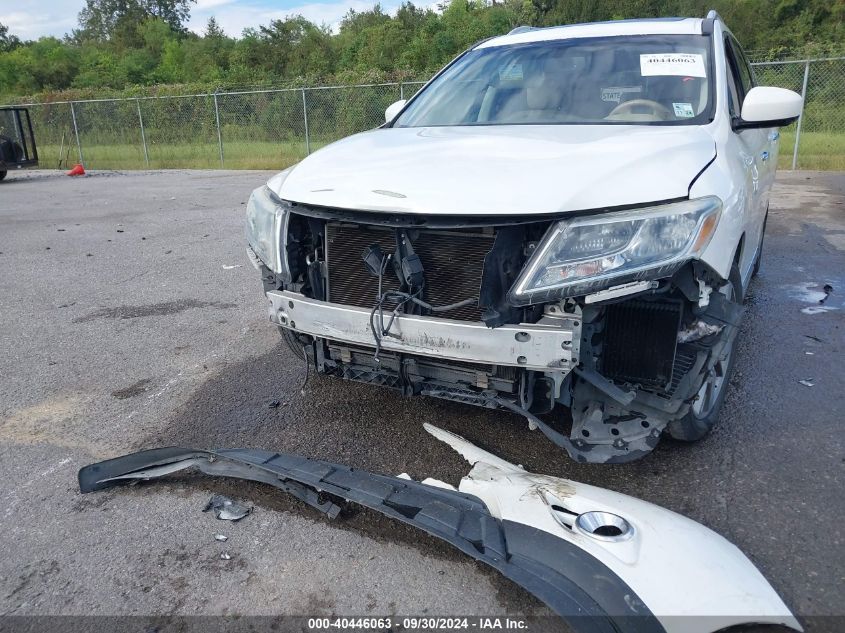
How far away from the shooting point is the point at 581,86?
11.8 feet

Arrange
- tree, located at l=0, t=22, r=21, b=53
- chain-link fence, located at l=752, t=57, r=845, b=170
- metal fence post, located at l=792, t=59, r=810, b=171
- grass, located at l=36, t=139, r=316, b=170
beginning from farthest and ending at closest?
tree, located at l=0, t=22, r=21, b=53
grass, located at l=36, t=139, r=316, b=170
chain-link fence, located at l=752, t=57, r=845, b=170
metal fence post, located at l=792, t=59, r=810, b=171

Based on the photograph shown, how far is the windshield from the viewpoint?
3342mm

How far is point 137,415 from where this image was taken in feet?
11.8

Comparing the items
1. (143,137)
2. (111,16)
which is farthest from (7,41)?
(143,137)

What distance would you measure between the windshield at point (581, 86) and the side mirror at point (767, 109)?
7.8 inches

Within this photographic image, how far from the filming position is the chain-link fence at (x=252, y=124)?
46.6ft

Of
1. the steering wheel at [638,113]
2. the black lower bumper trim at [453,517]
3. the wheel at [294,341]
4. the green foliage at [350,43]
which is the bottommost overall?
the black lower bumper trim at [453,517]

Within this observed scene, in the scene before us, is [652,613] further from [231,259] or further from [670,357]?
[231,259]

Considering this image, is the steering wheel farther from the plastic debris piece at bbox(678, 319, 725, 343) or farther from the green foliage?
the green foliage

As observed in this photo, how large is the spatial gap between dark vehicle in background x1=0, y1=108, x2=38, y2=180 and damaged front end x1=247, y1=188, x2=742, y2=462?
18.4 metres

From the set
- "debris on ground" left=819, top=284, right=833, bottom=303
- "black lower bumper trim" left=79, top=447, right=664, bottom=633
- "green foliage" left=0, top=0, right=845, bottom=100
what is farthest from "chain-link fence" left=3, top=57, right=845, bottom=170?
"black lower bumper trim" left=79, top=447, right=664, bottom=633

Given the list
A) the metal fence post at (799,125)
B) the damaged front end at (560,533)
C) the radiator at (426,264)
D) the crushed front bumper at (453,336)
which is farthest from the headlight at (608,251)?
the metal fence post at (799,125)

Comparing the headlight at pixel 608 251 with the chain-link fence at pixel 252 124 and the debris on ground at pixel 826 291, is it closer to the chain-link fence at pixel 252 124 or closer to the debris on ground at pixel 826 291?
the debris on ground at pixel 826 291

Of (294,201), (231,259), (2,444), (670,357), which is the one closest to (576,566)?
(670,357)
